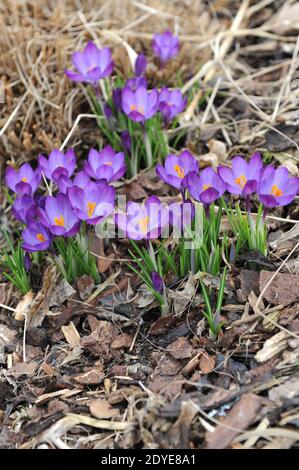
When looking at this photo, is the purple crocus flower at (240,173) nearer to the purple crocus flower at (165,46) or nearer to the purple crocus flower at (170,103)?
the purple crocus flower at (170,103)

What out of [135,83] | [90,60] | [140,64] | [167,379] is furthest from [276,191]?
[90,60]

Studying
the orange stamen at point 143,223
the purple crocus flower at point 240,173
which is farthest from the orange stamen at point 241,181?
the orange stamen at point 143,223

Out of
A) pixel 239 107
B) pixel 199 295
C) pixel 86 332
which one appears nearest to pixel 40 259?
pixel 86 332

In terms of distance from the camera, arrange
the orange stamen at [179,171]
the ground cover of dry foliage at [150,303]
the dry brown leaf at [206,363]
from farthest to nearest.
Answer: the orange stamen at [179,171] < the dry brown leaf at [206,363] < the ground cover of dry foliage at [150,303]

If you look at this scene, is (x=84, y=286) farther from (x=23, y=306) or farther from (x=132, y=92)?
(x=132, y=92)

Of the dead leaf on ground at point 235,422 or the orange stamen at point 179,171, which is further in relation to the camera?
the orange stamen at point 179,171

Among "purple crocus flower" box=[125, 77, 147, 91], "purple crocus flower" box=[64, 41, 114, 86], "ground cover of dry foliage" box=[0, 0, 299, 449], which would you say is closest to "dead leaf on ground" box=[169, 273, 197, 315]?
"ground cover of dry foliage" box=[0, 0, 299, 449]
